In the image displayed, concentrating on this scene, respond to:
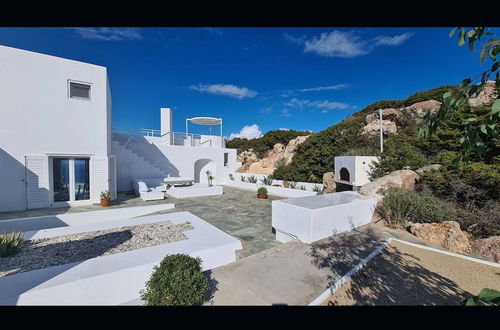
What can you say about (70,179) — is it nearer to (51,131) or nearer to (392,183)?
(51,131)

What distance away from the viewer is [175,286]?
9.84 ft

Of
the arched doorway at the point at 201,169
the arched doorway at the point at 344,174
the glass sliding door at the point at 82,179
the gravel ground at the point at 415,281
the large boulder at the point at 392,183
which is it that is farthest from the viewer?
the arched doorway at the point at 201,169

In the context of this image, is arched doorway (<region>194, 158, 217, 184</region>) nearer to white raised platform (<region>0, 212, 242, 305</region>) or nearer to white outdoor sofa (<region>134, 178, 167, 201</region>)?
white outdoor sofa (<region>134, 178, 167, 201</region>)

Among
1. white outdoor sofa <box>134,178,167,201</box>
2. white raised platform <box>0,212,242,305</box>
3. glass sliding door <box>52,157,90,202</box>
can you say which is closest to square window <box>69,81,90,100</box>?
glass sliding door <box>52,157,90,202</box>

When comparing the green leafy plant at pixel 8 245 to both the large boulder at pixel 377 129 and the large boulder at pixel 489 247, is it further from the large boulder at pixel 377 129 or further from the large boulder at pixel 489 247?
the large boulder at pixel 377 129

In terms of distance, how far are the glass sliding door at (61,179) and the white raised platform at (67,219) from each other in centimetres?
263

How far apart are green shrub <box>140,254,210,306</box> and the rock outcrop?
21161mm

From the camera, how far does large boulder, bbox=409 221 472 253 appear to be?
5281mm

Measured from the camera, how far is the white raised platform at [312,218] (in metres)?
5.52

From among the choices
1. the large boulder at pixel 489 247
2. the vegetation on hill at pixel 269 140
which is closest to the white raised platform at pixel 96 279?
the large boulder at pixel 489 247

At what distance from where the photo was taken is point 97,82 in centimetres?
1029

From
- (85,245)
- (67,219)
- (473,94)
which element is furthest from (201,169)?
(473,94)
